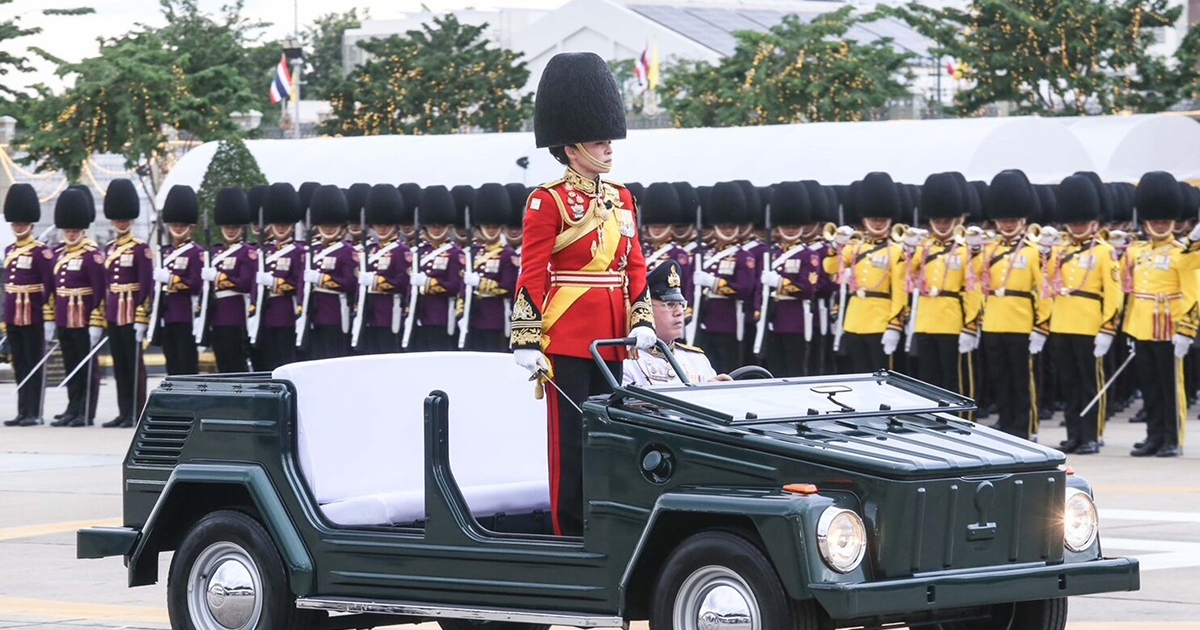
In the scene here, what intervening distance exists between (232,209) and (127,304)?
1.27m

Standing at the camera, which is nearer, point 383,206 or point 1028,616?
point 1028,616

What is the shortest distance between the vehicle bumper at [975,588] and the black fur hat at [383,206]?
44.3 ft

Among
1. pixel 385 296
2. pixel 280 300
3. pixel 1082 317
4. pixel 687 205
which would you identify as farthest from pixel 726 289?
pixel 280 300

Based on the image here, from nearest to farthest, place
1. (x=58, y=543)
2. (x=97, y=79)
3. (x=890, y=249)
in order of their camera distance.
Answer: (x=58, y=543) < (x=890, y=249) < (x=97, y=79)

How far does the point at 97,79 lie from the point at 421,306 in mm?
21207

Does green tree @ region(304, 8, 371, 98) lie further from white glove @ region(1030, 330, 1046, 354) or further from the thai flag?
white glove @ region(1030, 330, 1046, 354)

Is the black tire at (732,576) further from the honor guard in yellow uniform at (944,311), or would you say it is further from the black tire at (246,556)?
the honor guard in yellow uniform at (944,311)

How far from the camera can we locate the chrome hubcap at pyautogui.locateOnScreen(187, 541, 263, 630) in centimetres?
741

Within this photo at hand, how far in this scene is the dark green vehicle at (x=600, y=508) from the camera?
606cm

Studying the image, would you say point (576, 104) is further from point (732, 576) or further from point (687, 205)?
point (687, 205)

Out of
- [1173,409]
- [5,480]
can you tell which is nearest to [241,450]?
[5,480]

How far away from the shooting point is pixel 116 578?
9.77 metres

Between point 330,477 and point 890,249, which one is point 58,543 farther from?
point 890,249

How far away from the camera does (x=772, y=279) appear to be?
664 inches
